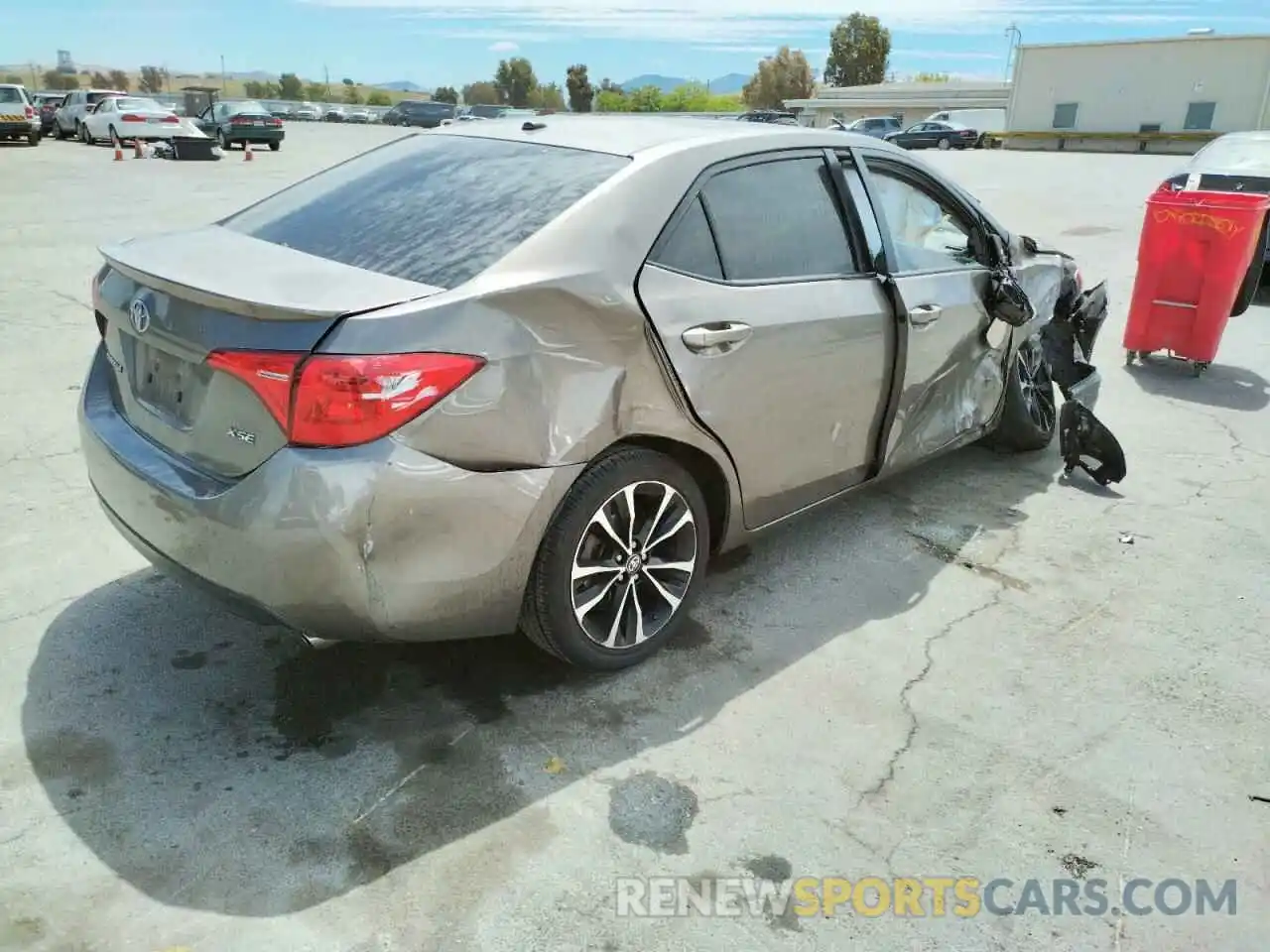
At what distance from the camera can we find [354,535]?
7.99 feet

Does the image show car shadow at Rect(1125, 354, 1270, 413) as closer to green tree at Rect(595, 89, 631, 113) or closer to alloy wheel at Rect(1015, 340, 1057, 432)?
alloy wheel at Rect(1015, 340, 1057, 432)

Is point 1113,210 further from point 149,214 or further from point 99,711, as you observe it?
point 99,711

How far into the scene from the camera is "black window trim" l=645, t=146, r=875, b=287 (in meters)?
3.05

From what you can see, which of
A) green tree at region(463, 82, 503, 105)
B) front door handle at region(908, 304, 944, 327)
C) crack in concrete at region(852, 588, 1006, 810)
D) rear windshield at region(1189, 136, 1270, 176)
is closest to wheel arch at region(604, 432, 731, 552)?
crack in concrete at region(852, 588, 1006, 810)

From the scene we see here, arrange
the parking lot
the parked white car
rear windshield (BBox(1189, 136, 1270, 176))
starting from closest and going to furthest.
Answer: the parking lot → rear windshield (BBox(1189, 136, 1270, 176)) → the parked white car

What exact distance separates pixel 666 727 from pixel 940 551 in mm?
1787

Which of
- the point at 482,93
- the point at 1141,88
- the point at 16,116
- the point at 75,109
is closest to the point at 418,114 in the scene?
the point at 75,109

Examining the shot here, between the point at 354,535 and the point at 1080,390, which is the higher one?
the point at 354,535

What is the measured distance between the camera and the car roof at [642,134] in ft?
10.8

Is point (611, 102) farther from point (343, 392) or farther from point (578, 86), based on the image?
point (343, 392)

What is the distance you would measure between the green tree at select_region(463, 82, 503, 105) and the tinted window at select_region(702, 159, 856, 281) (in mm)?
120437

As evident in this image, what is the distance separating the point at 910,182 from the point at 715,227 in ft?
4.52

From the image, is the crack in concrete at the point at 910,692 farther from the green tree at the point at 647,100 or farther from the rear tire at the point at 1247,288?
the green tree at the point at 647,100

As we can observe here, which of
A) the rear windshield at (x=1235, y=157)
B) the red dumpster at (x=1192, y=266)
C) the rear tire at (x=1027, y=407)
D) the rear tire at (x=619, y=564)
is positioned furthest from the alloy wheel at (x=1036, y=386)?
the rear windshield at (x=1235, y=157)
